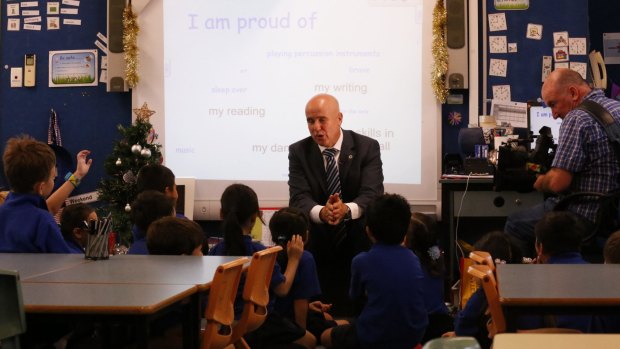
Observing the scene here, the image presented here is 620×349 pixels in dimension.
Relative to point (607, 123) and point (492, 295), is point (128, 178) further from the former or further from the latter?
point (492, 295)

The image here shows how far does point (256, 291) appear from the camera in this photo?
3.37 m

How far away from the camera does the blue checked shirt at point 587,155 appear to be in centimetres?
439

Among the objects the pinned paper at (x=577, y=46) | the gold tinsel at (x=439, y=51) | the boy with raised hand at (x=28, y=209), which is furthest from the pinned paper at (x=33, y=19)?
the pinned paper at (x=577, y=46)

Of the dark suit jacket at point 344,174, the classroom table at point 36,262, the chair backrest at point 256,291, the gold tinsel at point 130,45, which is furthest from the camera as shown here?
the gold tinsel at point 130,45

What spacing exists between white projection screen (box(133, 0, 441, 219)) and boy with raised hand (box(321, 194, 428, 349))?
253 centimetres

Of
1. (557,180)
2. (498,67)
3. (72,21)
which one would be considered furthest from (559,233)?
(72,21)

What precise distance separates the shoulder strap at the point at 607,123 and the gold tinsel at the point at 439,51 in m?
1.72

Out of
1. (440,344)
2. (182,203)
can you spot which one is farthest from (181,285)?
(182,203)

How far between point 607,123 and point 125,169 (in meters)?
3.20

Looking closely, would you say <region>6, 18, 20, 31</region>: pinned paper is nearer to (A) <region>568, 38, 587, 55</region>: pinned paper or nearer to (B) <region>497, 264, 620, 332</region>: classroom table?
(A) <region>568, 38, 587, 55</region>: pinned paper

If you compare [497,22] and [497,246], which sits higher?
[497,22]

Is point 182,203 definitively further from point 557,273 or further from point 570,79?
point 557,273

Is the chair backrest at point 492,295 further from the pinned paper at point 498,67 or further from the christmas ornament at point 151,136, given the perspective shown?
the christmas ornament at point 151,136

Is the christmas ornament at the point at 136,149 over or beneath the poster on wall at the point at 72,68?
beneath
